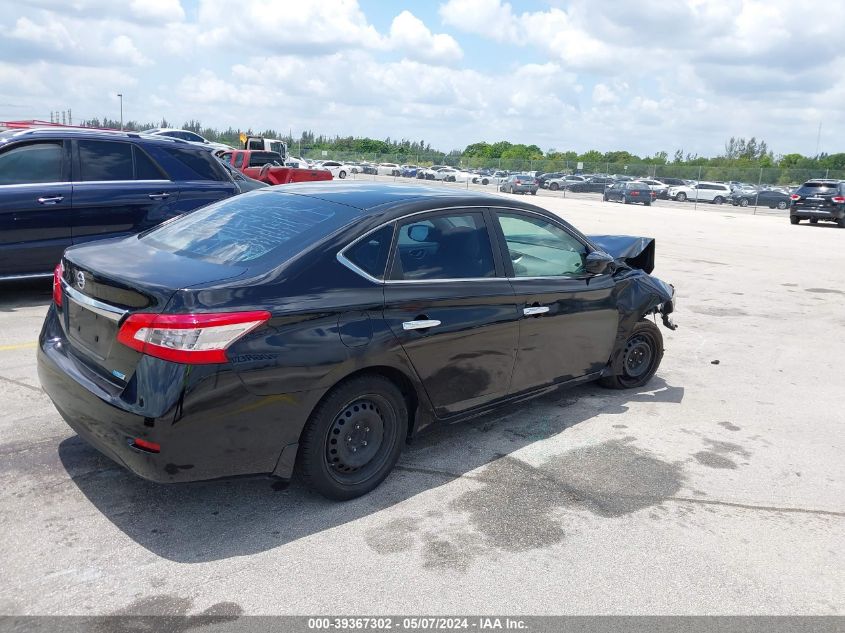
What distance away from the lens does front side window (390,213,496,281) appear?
4.04m

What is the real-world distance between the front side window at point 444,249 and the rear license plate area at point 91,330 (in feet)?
4.58

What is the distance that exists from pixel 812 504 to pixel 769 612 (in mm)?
1281

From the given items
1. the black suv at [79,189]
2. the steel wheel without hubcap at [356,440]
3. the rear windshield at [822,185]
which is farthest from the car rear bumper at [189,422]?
the rear windshield at [822,185]

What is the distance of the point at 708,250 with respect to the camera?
1708cm

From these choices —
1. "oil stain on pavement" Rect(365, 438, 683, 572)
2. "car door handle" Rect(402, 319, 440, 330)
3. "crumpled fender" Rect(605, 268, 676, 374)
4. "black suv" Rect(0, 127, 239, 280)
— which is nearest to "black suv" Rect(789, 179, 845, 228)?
"crumpled fender" Rect(605, 268, 676, 374)

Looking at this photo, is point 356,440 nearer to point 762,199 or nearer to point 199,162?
point 199,162

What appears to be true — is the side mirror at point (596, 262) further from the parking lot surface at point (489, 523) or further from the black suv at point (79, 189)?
the black suv at point (79, 189)

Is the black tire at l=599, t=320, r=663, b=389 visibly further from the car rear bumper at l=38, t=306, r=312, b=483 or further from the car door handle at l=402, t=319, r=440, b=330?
the car rear bumper at l=38, t=306, r=312, b=483

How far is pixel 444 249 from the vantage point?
14.1 ft

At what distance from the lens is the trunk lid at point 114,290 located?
331cm

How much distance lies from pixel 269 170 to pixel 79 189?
12878mm

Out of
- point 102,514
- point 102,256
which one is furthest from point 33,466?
point 102,256

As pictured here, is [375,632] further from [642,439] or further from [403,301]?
[642,439]

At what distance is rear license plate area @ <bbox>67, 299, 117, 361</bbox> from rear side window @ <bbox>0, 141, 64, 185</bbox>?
4.70 metres
